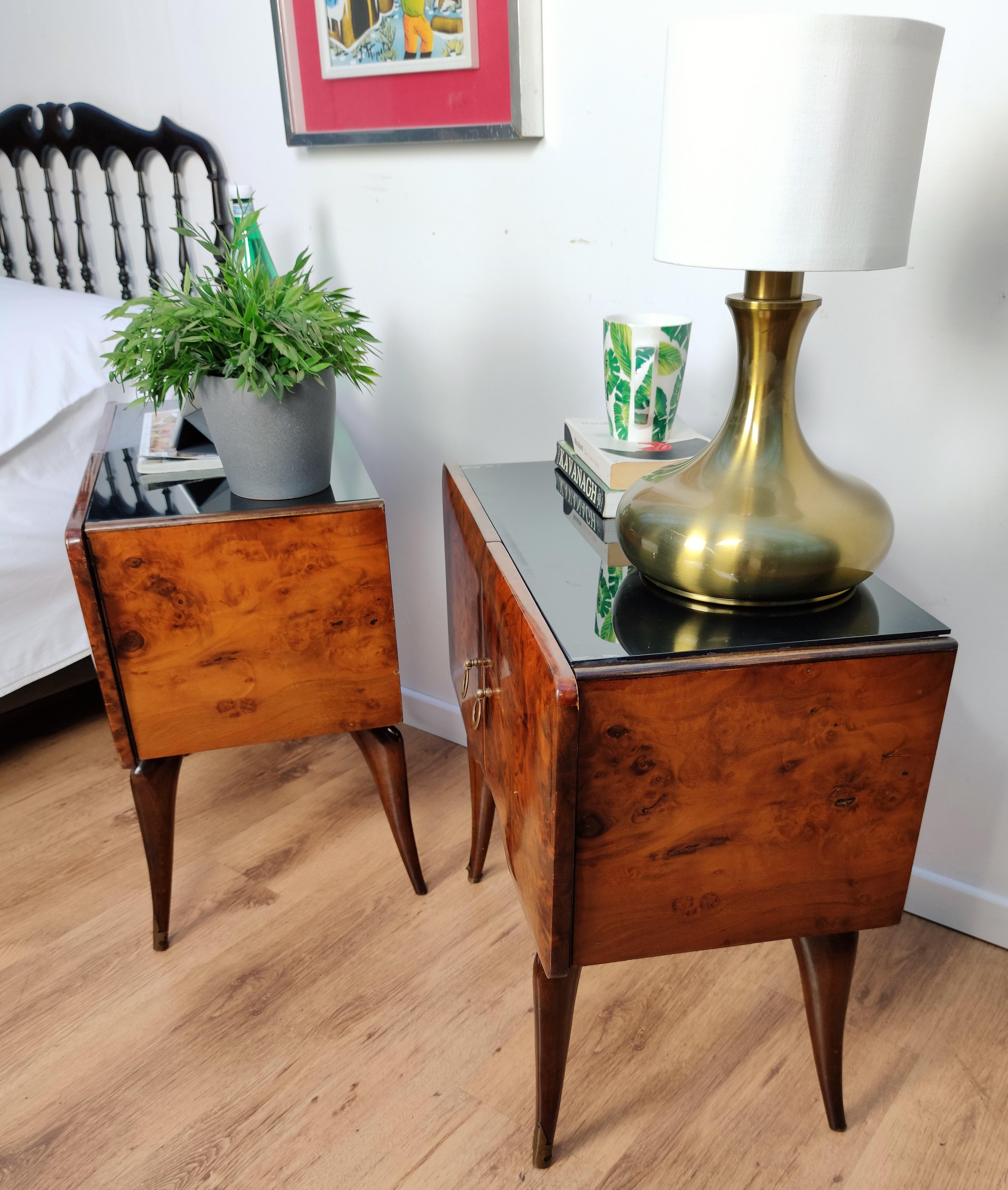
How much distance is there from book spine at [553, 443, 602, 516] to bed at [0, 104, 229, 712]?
2.26ft

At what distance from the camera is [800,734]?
76cm

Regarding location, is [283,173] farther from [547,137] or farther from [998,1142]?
[998,1142]

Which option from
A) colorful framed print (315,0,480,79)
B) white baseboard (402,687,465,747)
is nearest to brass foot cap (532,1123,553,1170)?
white baseboard (402,687,465,747)

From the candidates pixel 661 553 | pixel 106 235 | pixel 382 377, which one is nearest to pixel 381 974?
pixel 661 553

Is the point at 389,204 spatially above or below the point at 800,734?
above

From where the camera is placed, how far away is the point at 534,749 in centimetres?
79

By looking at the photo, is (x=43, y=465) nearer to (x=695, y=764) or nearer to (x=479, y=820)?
(x=479, y=820)

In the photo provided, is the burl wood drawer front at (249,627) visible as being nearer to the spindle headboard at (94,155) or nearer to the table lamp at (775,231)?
the table lamp at (775,231)

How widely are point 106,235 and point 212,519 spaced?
1.15 meters

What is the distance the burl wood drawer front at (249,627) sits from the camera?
106 centimetres

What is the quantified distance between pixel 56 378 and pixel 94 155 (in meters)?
0.54

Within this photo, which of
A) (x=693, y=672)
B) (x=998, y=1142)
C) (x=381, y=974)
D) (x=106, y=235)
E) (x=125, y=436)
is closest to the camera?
(x=693, y=672)

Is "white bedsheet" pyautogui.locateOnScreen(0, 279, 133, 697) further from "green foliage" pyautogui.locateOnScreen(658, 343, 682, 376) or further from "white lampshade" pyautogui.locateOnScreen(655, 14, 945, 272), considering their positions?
"white lampshade" pyautogui.locateOnScreen(655, 14, 945, 272)

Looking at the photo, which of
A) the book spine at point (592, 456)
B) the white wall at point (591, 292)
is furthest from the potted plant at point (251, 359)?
the white wall at point (591, 292)
